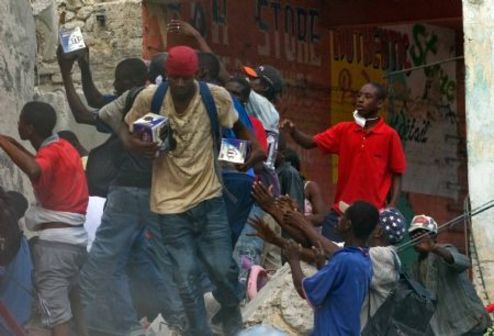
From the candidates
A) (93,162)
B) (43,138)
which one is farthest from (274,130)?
(43,138)

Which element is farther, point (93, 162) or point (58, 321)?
point (93, 162)

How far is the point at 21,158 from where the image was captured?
8.85 metres

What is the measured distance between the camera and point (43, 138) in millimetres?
9281

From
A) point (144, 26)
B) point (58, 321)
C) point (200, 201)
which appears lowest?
point (58, 321)

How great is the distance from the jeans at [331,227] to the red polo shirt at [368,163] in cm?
7

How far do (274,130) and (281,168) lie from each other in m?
0.47

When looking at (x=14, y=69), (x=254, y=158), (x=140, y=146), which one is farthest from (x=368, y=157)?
(x=14, y=69)

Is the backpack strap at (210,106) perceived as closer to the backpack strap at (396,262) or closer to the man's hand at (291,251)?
the man's hand at (291,251)

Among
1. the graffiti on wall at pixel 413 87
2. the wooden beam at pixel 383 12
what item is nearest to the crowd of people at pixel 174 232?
the wooden beam at pixel 383 12

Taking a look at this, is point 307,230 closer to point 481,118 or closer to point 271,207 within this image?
point 271,207

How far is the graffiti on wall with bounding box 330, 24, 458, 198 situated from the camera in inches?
667

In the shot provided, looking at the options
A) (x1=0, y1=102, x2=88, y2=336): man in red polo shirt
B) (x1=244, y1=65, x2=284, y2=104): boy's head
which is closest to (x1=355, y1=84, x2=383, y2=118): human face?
(x1=244, y1=65, x2=284, y2=104): boy's head

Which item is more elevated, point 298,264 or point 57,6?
point 57,6

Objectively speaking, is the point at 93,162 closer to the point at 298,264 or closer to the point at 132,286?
the point at 132,286
